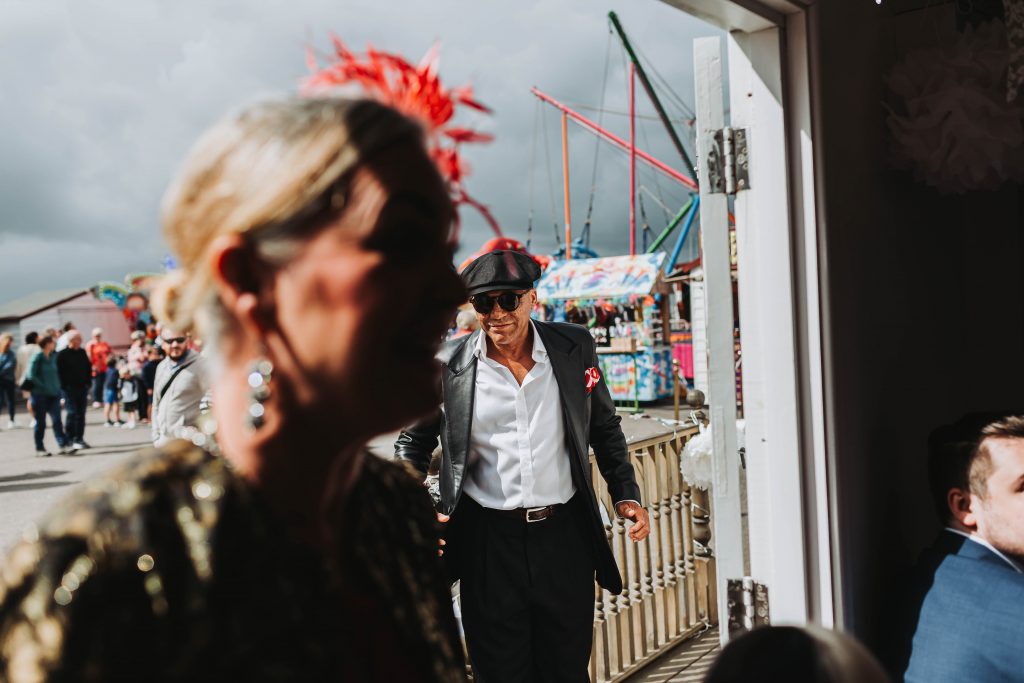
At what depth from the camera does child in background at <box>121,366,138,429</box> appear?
44.3 ft

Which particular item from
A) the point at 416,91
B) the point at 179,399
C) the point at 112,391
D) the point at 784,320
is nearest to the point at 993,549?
the point at 784,320

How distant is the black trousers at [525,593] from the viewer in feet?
8.12

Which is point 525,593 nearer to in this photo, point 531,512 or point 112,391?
point 531,512

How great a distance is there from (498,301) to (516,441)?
1.46 feet

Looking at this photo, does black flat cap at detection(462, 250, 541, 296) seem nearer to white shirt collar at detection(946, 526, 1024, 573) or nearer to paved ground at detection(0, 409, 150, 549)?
white shirt collar at detection(946, 526, 1024, 573)

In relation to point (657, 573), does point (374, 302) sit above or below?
above

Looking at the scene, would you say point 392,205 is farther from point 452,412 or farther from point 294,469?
point 452,412

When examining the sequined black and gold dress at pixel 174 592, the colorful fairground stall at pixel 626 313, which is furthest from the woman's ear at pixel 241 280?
the colorful fairground stall at pixel 626 313

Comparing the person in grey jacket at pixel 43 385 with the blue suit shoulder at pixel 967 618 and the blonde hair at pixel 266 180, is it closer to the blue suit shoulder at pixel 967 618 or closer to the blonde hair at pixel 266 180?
the blue suit shoulder at pixel 967 618

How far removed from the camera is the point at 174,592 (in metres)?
0.65

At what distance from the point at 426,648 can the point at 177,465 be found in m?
0.34

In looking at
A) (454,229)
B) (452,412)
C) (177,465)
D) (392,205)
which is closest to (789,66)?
(452,412)

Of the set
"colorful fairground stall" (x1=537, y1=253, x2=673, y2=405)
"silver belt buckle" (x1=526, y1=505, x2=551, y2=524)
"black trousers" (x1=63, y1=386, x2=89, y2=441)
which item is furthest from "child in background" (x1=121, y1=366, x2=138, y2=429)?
"silver belt buckle" (x1=526, y1=505, x2=551, y2=524)

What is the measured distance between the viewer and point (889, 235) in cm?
250
